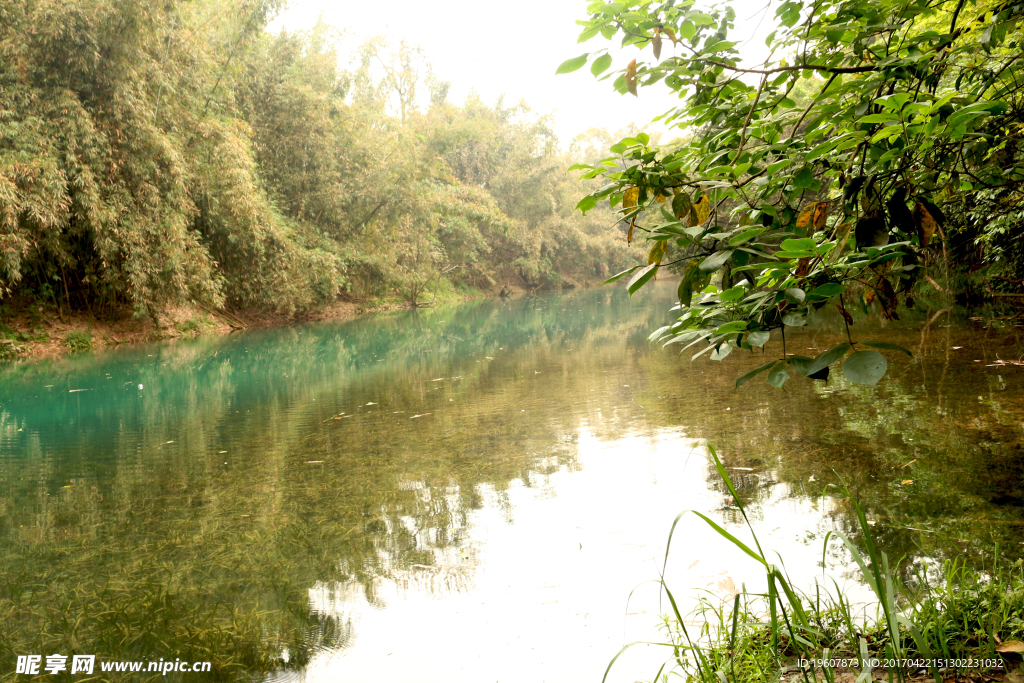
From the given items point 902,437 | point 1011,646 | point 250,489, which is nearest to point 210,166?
point 250,489

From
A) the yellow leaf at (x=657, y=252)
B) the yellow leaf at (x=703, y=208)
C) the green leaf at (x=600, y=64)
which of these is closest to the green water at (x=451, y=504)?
the yellow leaf at (x=657, y=252)

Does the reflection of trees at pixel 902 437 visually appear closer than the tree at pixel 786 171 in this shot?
No

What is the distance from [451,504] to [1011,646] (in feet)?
8.04

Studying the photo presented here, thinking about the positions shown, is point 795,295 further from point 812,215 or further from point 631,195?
point 631,195

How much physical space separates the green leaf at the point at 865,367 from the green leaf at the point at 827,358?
0.08 feet

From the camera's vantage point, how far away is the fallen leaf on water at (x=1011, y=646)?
145 centimetres

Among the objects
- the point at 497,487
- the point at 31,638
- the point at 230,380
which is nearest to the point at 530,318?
the point at 230,380

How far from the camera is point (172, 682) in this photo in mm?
1994

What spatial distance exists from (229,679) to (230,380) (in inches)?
284

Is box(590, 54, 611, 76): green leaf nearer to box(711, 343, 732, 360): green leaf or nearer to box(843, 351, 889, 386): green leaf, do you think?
box(711, 343, 732, 360): green leaf

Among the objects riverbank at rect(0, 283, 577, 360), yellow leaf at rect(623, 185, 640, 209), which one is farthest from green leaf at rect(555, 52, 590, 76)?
riverbank at rect(0, 283, 577, 360)

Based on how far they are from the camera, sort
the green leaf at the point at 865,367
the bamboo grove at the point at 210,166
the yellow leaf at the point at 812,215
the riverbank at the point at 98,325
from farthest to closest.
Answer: the riverbank at the point at 98,325, the bamboo grove at the point at 210,166, the yellow leaf at the point at 812,215, the green leaf at the point at 865,367

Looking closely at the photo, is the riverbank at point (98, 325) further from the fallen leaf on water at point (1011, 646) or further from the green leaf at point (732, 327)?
the fallen leaf on water at point (1011, 646)

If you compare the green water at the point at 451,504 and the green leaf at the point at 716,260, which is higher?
the green leaf at the point at 716,260
